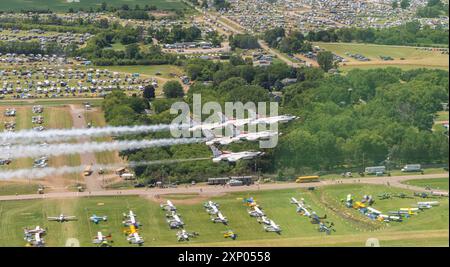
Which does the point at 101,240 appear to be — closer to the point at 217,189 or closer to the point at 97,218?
the point at 97,218

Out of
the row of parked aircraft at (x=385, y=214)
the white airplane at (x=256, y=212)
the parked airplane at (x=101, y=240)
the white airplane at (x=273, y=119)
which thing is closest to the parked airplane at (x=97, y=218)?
the parked airplane at (x=101, y=240)

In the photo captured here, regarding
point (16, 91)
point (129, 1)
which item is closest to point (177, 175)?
point (16, 91)

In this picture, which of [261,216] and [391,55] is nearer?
[261,216]

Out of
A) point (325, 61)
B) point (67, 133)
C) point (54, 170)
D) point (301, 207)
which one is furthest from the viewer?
point (325, 61)

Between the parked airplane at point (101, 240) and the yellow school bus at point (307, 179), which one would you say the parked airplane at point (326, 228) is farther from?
the parked airplane at point (101, 240)

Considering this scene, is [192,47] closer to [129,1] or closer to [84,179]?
[129,1]

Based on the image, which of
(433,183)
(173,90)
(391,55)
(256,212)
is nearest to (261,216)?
(256,212)
